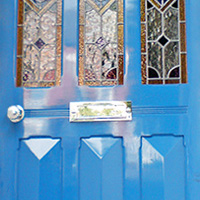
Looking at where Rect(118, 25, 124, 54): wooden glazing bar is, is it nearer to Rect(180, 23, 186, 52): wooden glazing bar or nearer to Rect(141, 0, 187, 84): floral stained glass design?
Rect(141, 0, 187, 84): floral stained glass design

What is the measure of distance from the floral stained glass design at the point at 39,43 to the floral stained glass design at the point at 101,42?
12cm

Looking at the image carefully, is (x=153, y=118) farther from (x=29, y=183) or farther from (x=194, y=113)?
(x=29, y=183)

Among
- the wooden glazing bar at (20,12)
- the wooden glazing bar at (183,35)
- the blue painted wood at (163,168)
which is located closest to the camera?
the blue painted wood at (163,168)

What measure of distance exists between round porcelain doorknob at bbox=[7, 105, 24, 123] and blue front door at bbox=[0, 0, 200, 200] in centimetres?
2

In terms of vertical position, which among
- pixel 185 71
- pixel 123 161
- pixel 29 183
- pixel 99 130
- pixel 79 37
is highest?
pixel 79 37

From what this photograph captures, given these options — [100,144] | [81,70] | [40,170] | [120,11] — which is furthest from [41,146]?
[120,11]

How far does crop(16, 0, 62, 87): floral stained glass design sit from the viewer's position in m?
1.73

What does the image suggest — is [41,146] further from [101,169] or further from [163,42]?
[163,42]

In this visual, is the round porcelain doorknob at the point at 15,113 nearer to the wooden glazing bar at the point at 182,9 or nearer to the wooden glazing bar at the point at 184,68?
the wooden glazing bar at the point at 184,68

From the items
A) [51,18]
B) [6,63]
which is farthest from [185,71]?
[6,63]

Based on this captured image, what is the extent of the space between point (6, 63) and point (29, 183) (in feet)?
1.86

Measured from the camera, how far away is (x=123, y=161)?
1.61m

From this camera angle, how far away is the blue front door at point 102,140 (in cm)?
159

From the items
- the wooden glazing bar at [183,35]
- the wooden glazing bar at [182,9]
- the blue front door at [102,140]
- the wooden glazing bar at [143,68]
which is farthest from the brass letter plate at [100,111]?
the wooden glazing bar at [182,9]
